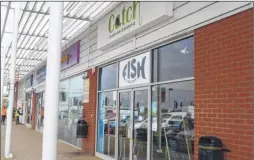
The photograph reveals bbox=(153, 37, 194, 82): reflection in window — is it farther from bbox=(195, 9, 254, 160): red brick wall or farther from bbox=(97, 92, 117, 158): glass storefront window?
bbox=(97, 92, 117, 158): glass storefront window

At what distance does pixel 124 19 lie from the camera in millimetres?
8656

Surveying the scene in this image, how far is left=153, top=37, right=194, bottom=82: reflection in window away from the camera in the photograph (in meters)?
6.54

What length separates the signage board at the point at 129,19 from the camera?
22.8ft

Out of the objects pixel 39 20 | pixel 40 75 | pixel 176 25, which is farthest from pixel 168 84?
pixel 40 75

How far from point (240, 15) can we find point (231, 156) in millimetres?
2190

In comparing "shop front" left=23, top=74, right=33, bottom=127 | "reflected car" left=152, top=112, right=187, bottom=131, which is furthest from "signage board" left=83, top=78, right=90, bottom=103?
"shop front" left=23, top=74, right=33, bottom=127

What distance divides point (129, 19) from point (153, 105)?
231cm

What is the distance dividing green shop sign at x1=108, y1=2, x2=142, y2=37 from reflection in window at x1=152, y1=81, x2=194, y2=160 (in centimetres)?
177

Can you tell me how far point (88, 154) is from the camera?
1130cm

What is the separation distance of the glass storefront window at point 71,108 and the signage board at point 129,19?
361 cm

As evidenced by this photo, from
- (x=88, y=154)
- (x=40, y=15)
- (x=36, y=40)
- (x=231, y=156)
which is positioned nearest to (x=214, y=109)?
(x=231, y=156)

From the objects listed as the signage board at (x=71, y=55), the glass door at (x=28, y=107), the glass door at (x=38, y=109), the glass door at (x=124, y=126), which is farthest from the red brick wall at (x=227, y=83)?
the glass door at (x=28, y=107)

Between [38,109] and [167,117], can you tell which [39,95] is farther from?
[167,117]

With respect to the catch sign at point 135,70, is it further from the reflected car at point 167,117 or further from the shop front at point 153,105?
the reflected car at point 167,117
